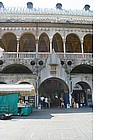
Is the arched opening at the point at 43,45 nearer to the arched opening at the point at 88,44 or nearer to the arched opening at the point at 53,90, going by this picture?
the arched opening at the point at 53,90

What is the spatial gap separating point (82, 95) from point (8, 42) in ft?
46.1

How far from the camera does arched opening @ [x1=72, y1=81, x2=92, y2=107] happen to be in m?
31.0

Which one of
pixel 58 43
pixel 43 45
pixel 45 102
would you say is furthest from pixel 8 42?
pixel 45 102

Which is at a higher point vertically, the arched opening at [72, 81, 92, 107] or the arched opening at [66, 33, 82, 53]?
the arched opening at [66, 33, 82, 53]

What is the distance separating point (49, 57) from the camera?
28.8 metres

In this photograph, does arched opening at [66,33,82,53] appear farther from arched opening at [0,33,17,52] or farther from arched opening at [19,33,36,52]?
arched opening at [0,33,17,52]

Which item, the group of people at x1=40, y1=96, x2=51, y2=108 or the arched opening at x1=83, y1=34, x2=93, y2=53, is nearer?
the group of people at x1=40, y1=96, x2=51, y2=108

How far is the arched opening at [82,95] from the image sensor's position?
30953 millimetres

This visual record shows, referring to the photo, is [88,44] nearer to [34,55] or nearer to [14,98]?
[34,55]

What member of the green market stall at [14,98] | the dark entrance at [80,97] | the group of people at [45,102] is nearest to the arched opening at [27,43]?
the group of people at [45,102]

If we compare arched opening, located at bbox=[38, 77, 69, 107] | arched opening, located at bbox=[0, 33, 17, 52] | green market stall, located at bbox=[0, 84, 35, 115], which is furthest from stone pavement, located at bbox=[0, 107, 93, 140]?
arched opening, located at bbox=[0, 33, 17, 52]

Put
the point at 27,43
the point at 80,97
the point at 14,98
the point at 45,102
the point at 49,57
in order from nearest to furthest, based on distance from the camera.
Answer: the point at 14,98 < the point at 49,57 < the point at 45,102 < the point at 80,97 < the point at 27,43

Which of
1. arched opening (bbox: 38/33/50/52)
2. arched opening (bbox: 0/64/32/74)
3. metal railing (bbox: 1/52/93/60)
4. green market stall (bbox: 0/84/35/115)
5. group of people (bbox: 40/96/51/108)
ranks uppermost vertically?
arched opening (bbox: 38/33/50/52)
